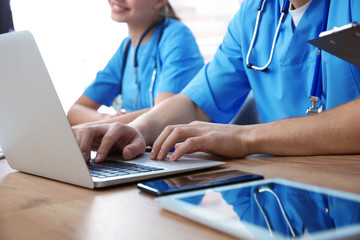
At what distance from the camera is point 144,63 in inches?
74.5

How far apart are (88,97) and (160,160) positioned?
1410 mm

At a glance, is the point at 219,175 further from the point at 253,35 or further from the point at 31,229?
the point at 253,35

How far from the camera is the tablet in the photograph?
12.6 inches

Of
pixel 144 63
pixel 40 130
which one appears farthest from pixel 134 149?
pixel 144 63

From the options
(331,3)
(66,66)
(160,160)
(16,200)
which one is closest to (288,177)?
(160,160)

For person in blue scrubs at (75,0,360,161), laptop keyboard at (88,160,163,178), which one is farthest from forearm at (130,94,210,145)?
laptop keyboard at (88,160,163,178)

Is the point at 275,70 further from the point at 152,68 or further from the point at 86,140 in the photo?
the point at 152,68

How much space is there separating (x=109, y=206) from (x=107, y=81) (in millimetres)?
1618

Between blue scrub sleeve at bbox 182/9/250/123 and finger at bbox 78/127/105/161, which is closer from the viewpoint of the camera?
finger at bbox 78/127/105/161

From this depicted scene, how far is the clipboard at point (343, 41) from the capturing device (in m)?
0.47

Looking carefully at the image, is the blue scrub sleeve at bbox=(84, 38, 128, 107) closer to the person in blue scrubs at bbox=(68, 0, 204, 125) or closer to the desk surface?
the person in blue scrubs at bbox=(68, 0, 204, 125)

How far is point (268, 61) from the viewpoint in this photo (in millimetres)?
1064

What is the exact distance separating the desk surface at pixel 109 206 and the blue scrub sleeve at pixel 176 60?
3.52 feet

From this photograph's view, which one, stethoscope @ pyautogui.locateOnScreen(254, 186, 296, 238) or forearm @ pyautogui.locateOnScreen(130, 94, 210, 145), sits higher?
stethoscope @ pyautogui.locateOnScreen(254, 186, 296, 238)
